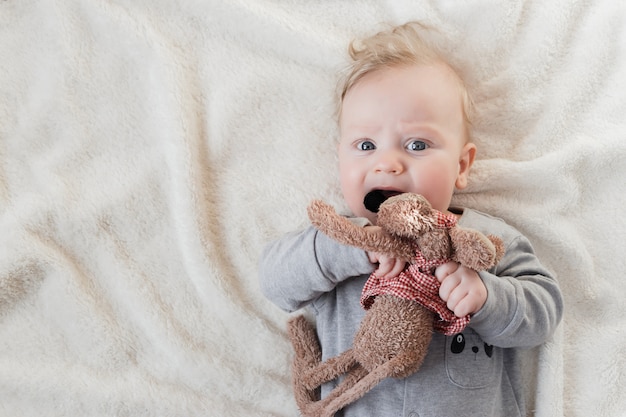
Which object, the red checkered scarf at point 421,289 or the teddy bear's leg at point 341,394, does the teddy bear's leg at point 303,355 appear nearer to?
the teddy bear's leg at point 341,394

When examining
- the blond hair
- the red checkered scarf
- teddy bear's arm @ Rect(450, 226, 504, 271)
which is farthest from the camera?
the blond hair

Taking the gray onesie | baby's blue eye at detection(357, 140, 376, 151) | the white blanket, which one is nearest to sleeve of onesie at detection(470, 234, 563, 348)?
the gray onesie

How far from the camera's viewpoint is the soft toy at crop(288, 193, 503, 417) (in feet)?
3.14

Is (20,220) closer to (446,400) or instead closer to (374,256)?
(374,256)

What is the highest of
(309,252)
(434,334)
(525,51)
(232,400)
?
(525,51)

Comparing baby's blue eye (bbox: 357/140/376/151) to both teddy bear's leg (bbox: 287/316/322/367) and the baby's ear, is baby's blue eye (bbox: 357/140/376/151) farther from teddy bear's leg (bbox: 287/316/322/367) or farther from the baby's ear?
teddy bear's leg (bbox: 287/316/322/367)

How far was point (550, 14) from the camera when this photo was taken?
143cm

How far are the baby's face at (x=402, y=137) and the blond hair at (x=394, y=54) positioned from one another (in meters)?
0.02

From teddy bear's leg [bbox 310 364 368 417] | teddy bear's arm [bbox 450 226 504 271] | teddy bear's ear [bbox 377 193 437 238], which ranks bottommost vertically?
teddy bear's leg [bbox 310 364 368 417]

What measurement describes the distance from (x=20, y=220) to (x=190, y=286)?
1.24ft

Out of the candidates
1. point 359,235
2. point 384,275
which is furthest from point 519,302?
point 359,235

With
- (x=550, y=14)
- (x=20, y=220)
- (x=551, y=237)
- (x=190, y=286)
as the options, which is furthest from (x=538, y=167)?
(x=20, y=220)

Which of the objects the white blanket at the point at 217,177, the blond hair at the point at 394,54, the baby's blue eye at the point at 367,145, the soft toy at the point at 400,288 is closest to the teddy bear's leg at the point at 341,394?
the soft toy at the point at 400,288

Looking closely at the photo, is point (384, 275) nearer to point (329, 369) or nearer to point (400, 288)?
point (400, 288)
